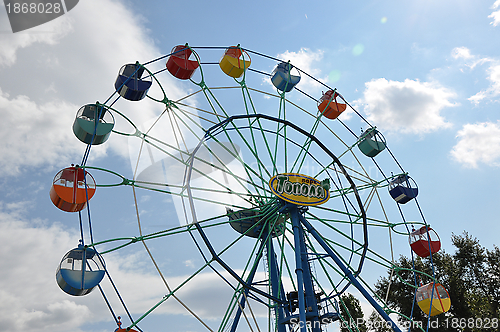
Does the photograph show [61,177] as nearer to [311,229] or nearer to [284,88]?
[311,229]

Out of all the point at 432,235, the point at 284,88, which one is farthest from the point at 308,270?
the point at 284,88

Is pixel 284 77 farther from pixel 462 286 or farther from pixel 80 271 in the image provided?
pixel 462 286

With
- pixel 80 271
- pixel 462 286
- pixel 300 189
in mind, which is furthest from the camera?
pixel 462 286

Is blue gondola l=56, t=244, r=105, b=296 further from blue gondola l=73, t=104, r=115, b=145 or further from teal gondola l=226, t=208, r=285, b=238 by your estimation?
teal gondola l=226, t=208, r=285, b=238

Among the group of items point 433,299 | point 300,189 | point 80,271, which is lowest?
point 433,299

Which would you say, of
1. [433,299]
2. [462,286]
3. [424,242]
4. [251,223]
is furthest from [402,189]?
[462,286]

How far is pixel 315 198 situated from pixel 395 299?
16982mm

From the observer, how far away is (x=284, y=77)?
14188 mm

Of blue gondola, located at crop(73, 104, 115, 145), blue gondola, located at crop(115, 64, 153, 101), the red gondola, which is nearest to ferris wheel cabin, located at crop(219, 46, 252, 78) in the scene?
blue gondola, located at crop(115, 64, 153, 101)

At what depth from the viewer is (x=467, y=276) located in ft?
78.2

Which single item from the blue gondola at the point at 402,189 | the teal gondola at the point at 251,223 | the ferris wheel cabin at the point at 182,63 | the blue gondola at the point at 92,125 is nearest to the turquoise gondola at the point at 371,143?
the blue gondola at the point at 402,189

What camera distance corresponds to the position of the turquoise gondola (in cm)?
1420

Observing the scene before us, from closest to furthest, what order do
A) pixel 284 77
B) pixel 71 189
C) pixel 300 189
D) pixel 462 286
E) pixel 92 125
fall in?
pixel 71 189 < pixel 92 125 < pixel 300 189 < pixel 284 77 < pixel 462 286

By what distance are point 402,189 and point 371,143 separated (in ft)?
6.85
